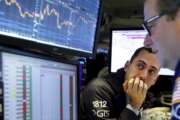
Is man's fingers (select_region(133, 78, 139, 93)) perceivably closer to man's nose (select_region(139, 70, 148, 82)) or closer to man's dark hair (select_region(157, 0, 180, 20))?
man's nose (select_region(139, 70, 148, 82))

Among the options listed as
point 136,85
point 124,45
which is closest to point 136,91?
point 136,85

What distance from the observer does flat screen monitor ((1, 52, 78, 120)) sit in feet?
4.27

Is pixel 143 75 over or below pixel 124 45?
below

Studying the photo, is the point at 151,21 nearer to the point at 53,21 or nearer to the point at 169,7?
the point at 169,7

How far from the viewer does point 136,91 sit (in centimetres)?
225

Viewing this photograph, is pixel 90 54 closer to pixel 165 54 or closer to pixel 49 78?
pixel 49 78

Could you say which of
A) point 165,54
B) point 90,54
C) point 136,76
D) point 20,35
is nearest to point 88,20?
point 90,54

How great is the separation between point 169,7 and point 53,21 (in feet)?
1.89

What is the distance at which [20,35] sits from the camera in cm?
139

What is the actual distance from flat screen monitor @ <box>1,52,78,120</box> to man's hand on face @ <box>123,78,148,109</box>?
0.56 meters

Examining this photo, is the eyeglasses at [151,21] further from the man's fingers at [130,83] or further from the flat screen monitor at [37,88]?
the man's fingers at [130,83]

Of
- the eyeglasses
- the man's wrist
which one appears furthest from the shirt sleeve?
the eyeglasses

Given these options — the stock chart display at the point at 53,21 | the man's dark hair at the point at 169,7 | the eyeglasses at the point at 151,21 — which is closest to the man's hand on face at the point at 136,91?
the stock chart display at the point at 53,21

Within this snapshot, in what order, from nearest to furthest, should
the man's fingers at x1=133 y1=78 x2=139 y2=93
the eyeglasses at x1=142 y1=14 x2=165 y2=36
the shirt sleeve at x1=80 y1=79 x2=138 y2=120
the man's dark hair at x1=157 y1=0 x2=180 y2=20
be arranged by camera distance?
the man's dark hair at x1=157 y1=0 x2=180 y2=20 < the eyeglasses at x1=142 y1=14 x2=165 y2=36 < the shirt sleeve at x1=80 y1=79 x2=138 y2=120 < the man's fingers at x1=133 y1=78 x2=139 y2=93
